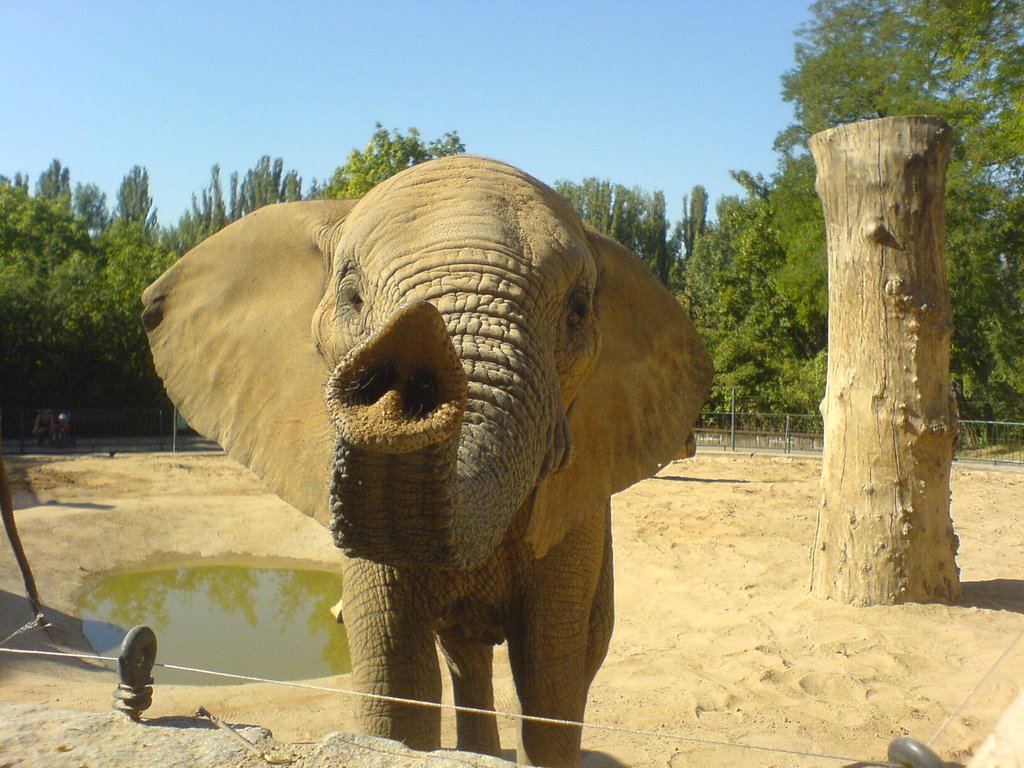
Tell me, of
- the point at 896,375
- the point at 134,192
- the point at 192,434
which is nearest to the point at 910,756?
the point at 896,375

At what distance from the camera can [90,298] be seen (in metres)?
29.2

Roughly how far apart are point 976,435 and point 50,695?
865 inches

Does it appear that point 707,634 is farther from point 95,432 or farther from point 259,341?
point 95,432

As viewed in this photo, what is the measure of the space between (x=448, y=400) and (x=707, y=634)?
630cm

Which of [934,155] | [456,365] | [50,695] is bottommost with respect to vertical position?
[50,695]

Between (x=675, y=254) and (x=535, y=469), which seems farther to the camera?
(x=675, y=254)

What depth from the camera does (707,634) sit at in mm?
7641

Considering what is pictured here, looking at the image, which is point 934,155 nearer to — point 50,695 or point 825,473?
point 825,473

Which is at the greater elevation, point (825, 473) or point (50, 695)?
point (825, 473)

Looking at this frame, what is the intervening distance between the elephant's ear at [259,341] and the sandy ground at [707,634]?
1408 mm

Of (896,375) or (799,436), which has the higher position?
(896,375)

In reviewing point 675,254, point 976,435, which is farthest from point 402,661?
point 675,254

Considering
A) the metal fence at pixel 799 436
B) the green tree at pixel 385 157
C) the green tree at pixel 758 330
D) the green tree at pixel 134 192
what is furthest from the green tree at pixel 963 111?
the green tree at pixel 134 192

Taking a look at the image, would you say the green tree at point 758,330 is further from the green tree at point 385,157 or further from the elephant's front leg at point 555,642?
the elephant's front leg at point 555,642
